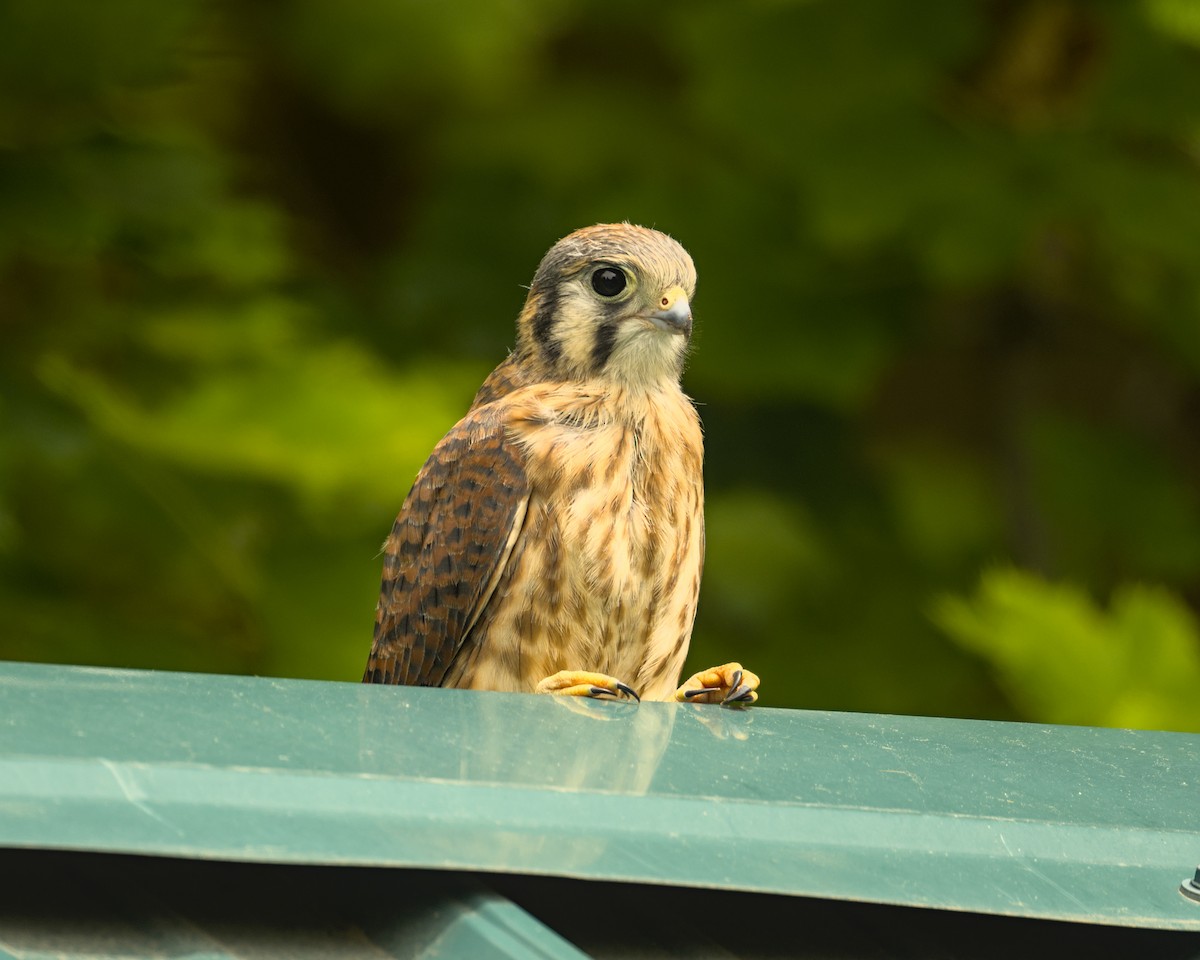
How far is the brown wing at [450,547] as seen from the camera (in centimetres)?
285

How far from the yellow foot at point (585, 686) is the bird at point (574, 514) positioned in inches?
7.4

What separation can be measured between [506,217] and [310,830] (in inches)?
144

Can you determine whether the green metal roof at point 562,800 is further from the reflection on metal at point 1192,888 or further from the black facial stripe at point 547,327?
the black facial stripe at point 547,327

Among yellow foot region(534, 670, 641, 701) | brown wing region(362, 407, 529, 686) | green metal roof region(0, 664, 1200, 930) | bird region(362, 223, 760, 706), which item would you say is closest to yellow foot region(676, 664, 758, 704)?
yellow foot region(534, 670, 641, 701)

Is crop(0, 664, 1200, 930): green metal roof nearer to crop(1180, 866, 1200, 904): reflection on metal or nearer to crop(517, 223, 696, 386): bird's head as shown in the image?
crop(1180, 866, 1200, 904): reflection on metal

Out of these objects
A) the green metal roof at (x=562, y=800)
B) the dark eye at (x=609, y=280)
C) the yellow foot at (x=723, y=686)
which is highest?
the dark eye at (x=609, y=280)

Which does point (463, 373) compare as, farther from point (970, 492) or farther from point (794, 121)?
point (970, 492)

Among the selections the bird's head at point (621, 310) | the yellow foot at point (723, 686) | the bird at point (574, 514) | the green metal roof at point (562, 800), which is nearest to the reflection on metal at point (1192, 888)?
the green metal roof at point (562, 800)

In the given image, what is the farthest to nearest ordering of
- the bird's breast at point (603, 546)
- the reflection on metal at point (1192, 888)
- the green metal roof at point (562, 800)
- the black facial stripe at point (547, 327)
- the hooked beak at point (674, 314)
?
1. the black facial stripe at point (547, 327)
2. the hooked beak at point (674, 314)
3. the bird's breast at point (603, 546)
4. the reflection on metal at point (1192, 888)
5. the green metal roof at point (562, 800)

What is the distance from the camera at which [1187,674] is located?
316 centimetres

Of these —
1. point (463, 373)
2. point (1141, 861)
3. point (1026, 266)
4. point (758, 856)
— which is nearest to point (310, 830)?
point (758, 856)

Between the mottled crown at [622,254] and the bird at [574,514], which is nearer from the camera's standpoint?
the bird at [574,514]

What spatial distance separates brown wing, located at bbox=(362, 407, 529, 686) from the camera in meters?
2.85

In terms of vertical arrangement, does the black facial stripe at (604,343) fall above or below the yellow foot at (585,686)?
above
